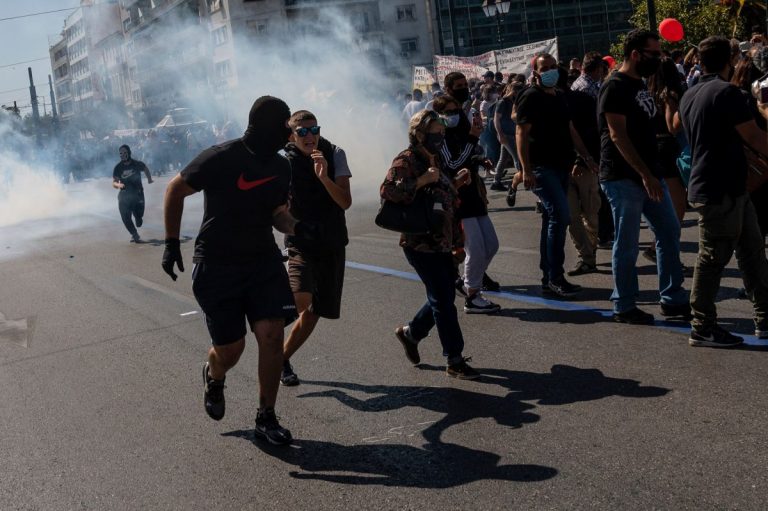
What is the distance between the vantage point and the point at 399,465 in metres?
4.23

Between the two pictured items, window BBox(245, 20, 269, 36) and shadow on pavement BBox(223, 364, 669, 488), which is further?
window BBox(245, 20, 269, 36)

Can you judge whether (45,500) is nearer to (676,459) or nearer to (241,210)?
(241,210)

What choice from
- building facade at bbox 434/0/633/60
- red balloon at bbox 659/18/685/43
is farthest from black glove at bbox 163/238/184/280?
building facade at bbox 434/0/633/60

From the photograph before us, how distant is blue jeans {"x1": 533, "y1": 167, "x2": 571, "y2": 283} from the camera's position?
723 centimetres

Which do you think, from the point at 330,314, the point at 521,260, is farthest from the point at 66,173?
the point at 330,314

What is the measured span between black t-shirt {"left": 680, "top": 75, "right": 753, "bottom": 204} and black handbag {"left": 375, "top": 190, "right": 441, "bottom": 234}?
1.54m

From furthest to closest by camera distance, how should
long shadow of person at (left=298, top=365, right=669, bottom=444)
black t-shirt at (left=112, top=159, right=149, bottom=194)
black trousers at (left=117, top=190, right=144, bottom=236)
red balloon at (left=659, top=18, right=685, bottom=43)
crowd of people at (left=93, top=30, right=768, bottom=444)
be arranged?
black t-shirt at (left=112, top=159, right=149, bottom=194) → black trousers at (left=117, top=190, right=144, bottom=236) → red balloon at (left=659, top=18, right=685, bottom=43) → long shadow of person at (left=298, top=365, right=669, bottom=444) → crowd of people at (left=93, top=30, right=768, bottom=444)

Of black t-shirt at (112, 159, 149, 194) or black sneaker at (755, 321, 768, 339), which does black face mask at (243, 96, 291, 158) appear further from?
black t-shirt at (112, 159, 149, 194)

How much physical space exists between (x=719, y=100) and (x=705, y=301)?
1.16 meters

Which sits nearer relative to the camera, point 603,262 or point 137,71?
point 603,262

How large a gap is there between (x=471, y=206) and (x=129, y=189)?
1009 centimetres

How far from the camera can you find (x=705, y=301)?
5434 millimetres

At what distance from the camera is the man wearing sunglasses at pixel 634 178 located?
19.2 ft

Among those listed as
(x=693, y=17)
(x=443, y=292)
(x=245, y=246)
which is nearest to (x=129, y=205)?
(x=443, y=292)
